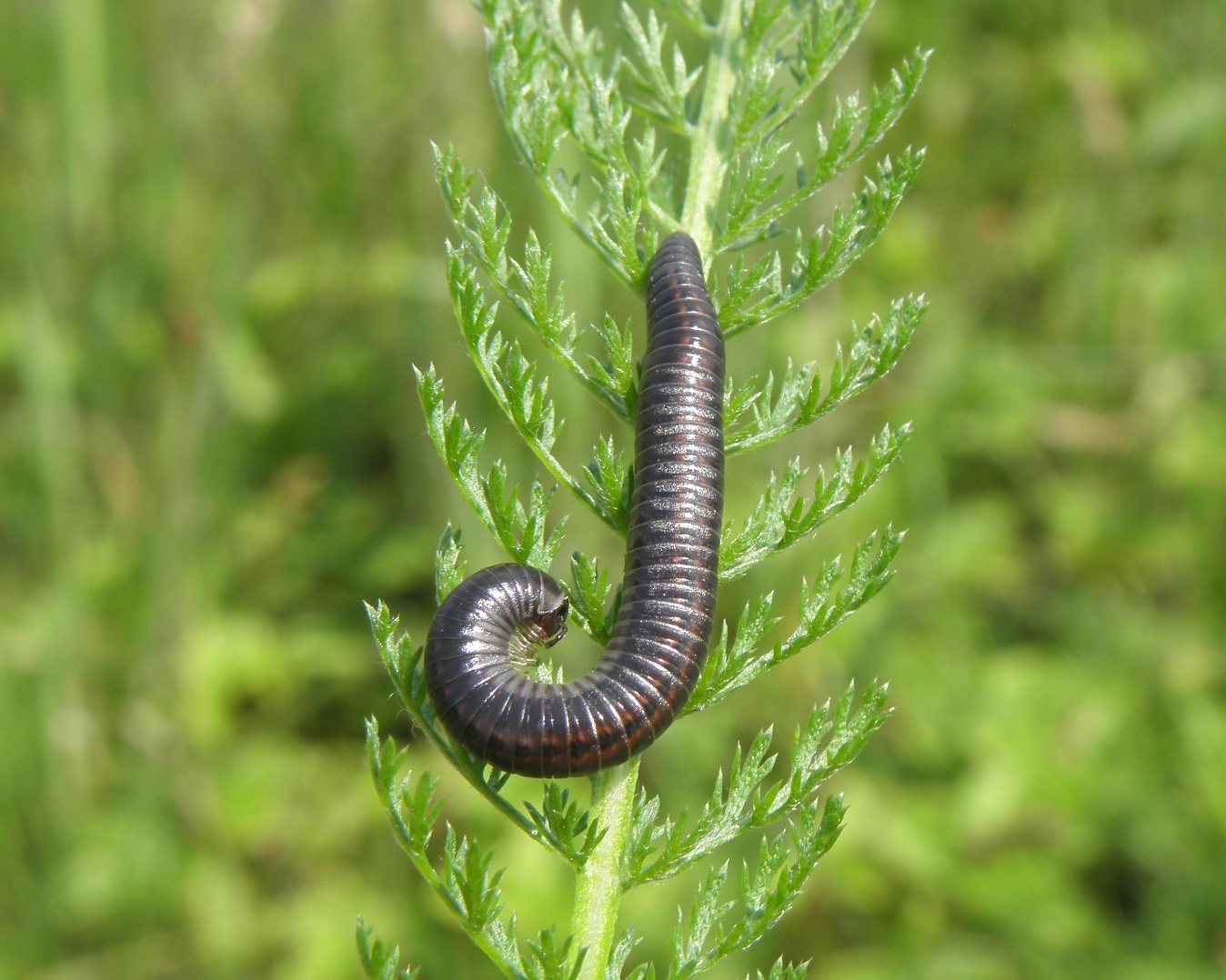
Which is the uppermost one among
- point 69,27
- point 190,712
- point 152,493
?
point 69,27

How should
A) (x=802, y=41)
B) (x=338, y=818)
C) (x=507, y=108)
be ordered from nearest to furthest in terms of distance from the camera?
(x=507, y=108) → (x=802, y=41) → (x=338, y=818)

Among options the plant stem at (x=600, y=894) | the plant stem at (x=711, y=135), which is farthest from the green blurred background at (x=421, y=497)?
the plant stem at (x=600, y=894)

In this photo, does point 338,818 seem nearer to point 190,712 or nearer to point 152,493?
point 190,712

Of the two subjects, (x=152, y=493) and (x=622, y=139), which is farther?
(x=152, y=493)

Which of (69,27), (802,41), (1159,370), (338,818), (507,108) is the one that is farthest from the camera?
(1159,370)

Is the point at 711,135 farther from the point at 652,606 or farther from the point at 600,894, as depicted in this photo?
the point at 600,894

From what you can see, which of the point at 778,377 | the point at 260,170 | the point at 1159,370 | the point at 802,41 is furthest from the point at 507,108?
the point at 1159,370

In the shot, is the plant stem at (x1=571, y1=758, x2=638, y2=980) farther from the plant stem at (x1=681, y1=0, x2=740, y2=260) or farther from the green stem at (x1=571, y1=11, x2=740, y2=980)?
the plant stem at (x1=681, y1=0, x2=740, y2=260)

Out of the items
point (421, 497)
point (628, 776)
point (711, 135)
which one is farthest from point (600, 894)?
point (421, 497)
